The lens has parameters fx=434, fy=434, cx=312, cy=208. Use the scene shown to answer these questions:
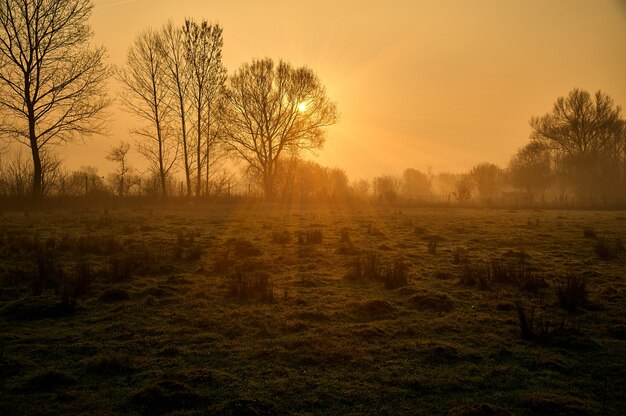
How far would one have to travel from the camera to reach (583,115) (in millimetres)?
52125

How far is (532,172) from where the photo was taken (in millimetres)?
67312

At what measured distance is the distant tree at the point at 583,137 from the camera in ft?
170

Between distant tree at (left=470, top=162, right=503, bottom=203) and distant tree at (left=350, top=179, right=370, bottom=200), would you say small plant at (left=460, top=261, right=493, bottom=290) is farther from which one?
distant tree at (left=470, top=162, right=503, bottom=203)

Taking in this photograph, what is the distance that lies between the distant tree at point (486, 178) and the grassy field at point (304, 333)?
293ft

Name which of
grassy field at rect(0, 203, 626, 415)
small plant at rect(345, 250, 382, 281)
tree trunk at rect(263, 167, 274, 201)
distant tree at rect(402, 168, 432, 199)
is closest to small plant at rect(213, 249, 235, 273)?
grassy field at rect(0, 203, 626, 415)

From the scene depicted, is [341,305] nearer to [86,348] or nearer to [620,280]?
[86,348]

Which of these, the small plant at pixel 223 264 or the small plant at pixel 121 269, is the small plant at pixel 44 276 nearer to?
the small plant at pixel 121 269

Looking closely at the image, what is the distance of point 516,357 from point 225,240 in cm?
948

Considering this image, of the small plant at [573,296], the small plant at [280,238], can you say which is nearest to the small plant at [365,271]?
the small plant at [573,296]

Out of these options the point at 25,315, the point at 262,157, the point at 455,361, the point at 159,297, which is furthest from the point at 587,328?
the point at 262,157

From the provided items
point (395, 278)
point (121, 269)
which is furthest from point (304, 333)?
point (121, 269)

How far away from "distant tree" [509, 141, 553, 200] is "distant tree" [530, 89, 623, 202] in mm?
6510

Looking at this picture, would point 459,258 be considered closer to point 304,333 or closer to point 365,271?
point 365,271

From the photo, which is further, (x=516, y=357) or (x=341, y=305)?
(x=341, y=305)
